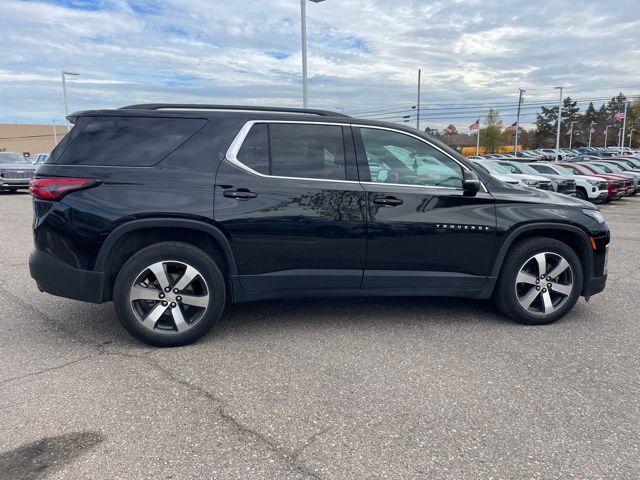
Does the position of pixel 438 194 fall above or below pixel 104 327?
above

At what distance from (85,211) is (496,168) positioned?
15.6 metres

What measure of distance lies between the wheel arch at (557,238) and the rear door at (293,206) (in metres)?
1.27

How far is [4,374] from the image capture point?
3.51 metres

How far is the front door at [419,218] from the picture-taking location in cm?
413

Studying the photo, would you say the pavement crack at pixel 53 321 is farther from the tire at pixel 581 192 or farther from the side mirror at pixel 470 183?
the tire at pixel 581 192

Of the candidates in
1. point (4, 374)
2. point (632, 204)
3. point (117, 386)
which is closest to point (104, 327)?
point (4, 374)

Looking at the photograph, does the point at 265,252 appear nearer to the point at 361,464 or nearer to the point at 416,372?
the point at 416,372

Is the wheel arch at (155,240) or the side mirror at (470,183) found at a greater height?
the side mirror at (470,183)

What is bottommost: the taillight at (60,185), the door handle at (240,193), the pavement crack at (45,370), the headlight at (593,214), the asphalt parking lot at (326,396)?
the asphalt parking lot at (326,396)

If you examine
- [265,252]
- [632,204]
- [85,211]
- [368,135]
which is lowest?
[632,204]

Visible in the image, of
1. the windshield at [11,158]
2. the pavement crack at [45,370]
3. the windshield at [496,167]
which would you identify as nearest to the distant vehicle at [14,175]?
the windshield at [11,158]

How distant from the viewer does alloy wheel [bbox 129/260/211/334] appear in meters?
3.84

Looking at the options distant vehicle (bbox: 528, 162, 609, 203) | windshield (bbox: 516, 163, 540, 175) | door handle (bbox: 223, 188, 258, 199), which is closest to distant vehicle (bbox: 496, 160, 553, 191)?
windshield (bbox: 516, 163, 540, 175)

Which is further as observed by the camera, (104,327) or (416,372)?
(104,327)
